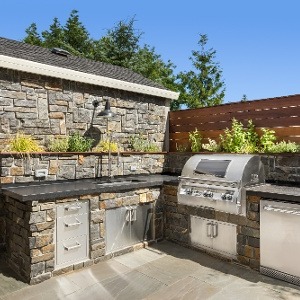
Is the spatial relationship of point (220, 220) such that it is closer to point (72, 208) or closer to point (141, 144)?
point (72, 208)

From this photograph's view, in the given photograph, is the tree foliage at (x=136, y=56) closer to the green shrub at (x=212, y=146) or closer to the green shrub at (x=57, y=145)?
the green shrub at (x=212, y=146)

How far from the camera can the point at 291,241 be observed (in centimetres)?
374

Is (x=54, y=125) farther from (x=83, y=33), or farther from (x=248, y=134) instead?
(x=83, y=33)

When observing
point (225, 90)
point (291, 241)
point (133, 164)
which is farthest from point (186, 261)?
point (225, 90)

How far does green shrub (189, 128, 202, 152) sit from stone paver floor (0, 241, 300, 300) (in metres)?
2.66

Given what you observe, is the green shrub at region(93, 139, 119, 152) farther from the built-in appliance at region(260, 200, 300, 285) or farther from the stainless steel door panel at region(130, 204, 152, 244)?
the built-in appliance at region(260, 200, 300, 285)

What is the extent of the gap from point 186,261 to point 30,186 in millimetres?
2828

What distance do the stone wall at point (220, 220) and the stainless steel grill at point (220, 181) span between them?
175 mm

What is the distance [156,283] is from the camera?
12.6 feet

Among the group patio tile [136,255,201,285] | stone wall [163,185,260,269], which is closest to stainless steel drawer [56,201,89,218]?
patio tile [136,255,201,285]

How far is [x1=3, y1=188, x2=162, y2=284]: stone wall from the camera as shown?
3783mm

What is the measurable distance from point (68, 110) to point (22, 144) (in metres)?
1.24

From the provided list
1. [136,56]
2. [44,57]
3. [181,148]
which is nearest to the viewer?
[44,57]

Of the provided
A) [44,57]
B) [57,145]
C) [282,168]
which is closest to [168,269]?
[282,168]
